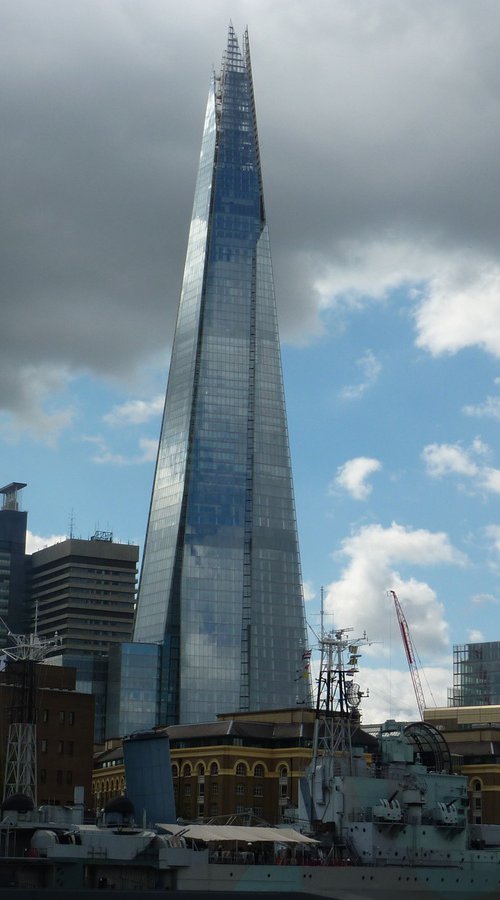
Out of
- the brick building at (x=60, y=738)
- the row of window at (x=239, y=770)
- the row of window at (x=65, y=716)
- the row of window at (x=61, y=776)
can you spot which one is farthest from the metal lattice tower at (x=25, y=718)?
the row of window at (x=239, y=770)

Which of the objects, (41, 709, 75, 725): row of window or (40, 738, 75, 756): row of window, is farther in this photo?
(41, 709, 75, 725): row of window

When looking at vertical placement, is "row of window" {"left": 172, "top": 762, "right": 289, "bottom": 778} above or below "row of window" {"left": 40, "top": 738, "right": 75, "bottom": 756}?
below

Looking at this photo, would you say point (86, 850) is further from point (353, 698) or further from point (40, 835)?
point (353, 698)

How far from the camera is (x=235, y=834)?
86062 millimetres

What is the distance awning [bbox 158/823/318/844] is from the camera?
84250 mm

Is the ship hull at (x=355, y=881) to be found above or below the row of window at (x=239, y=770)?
below

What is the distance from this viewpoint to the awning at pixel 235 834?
84.2 metres

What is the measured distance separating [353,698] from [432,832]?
11.7 m

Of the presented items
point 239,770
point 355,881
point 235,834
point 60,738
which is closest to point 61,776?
point 60,738

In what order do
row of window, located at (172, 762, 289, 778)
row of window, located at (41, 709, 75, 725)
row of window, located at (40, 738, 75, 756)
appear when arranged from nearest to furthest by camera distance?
row of window, located at (40, 738, 75, 756), row of window, located at (41, 709, 75, 725), row of window, located at (172, 762, 289, 778)

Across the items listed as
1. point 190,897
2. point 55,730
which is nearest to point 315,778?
point 190,897

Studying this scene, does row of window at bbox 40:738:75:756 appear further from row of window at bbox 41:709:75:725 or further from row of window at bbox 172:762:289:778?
row of window at bbox 172:762:289:778

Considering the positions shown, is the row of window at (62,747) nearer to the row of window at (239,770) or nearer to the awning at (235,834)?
the row of window at (239,770)

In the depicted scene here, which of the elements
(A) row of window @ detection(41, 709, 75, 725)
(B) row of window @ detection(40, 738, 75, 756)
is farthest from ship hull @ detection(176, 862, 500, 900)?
(A) row of window @ detection(41, 709, 75, 725)
